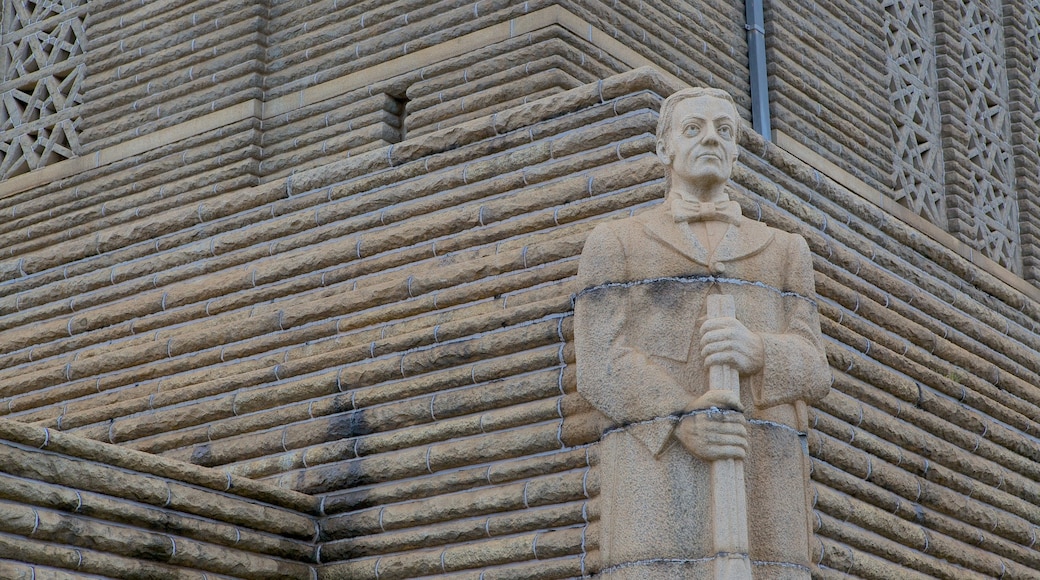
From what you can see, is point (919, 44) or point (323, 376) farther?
point (919, 44)

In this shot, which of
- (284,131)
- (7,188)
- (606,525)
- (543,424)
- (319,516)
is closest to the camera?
(606,525)

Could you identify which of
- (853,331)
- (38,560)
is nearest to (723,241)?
(853,331)

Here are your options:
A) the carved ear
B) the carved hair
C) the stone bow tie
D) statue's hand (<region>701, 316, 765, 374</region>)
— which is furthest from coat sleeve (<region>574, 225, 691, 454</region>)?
A: the carved hair

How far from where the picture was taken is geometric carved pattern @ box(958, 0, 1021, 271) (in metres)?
15.7

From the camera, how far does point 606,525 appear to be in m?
7.90

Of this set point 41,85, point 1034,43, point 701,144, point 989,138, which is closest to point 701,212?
point 701,144

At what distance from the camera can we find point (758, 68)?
44.6ft

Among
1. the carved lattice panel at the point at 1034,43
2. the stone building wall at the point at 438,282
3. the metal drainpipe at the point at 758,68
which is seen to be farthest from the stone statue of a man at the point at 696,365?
the carved lattice panel at the point at 1034,43

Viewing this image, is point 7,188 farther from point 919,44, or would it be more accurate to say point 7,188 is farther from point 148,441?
point 919,44

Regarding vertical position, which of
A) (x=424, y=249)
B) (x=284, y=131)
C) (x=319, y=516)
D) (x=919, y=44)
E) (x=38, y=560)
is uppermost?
(x=919, y=44)

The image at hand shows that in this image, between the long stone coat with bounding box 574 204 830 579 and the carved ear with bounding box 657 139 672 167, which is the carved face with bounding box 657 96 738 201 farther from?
the long stone coat with bounding box 574 204 830 579

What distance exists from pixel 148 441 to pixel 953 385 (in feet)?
17.7

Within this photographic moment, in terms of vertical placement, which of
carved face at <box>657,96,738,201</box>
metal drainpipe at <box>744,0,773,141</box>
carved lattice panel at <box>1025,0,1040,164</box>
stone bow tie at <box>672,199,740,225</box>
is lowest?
stone bow tie at <box>672,199,740,225</box>

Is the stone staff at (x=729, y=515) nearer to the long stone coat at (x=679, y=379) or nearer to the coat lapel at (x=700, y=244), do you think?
the long stone coat at (x=679, y=379)
